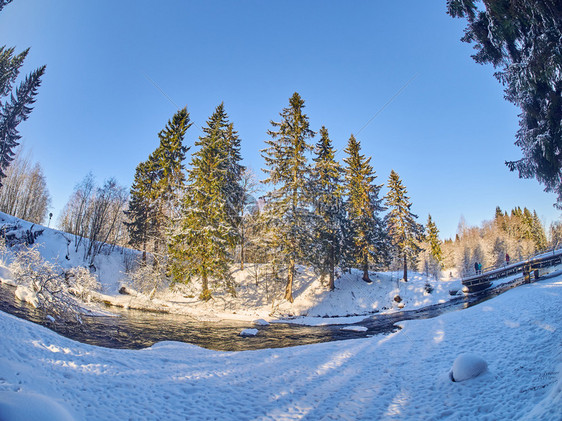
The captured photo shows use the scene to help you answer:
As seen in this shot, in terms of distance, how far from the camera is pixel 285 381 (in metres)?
6.63

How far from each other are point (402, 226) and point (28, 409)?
33467 mm

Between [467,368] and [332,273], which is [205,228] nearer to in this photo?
[332,273]

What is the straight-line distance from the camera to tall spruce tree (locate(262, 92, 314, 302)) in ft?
74.5

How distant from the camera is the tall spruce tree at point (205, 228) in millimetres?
22219

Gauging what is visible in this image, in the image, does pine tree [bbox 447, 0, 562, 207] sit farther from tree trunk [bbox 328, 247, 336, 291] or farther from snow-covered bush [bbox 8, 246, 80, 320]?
tree trunk [bbox 328, 247, 336, 291]

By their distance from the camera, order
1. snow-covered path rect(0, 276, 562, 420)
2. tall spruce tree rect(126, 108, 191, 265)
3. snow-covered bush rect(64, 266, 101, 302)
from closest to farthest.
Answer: snow-covered path rect(0, 276, 562, 420)
snow-covered bush rect(64, 266, 101, 302)
tall spruce tree rect(126, 108, 191, 265)

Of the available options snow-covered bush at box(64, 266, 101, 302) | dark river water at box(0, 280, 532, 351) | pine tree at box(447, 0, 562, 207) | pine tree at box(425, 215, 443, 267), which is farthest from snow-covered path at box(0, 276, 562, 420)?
pine tree at box(425, 215, 443, 267)

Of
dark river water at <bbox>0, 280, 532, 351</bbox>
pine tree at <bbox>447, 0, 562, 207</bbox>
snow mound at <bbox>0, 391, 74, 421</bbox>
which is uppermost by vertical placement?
pine tree at <bbox>447, 0, 562, 207</bbox>

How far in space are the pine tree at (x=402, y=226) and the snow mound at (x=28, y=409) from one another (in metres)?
32.4

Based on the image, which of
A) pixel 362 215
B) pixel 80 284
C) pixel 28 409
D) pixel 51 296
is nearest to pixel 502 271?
pixel 362 215

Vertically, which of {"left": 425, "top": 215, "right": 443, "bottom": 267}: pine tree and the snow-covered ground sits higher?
{"left": 425, "top": 215, "right": 443, "bottom": 267}: pine tree

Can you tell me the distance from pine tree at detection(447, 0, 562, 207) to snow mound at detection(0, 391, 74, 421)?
38.5 ft

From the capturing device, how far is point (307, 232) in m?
22.9

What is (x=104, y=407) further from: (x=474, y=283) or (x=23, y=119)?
(x=474, y=283)
